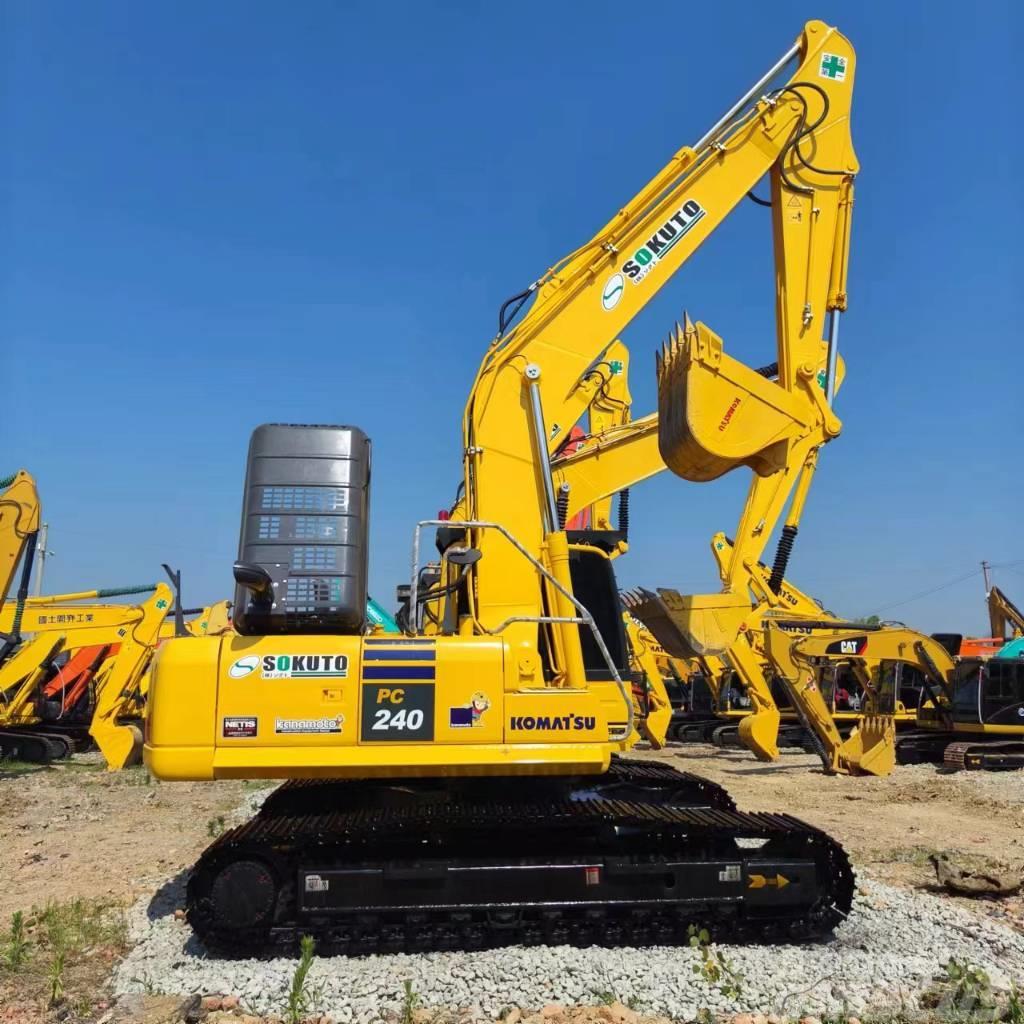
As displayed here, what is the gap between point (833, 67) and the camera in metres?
9.64

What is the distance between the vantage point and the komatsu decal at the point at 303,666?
5.38 meters

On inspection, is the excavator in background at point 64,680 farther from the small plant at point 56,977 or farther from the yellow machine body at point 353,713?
the yellow machine body at point 353,713

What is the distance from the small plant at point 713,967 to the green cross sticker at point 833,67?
8.36 m

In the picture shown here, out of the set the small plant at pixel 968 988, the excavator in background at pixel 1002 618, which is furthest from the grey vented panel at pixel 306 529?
the excavator in background at pixel 1002 618

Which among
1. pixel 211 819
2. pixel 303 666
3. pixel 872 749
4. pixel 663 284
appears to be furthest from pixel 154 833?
pixel 872 749

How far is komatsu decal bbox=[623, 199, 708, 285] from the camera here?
26.3ft

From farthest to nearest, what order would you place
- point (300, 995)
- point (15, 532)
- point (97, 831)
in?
point (15, 532) < point (97, 831) < point (300, 995)

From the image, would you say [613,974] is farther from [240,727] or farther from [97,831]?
[97,831]

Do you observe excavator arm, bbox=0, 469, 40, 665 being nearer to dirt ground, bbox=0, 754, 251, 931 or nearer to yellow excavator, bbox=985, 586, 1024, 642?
dirt ground, bbox=0, 754, 251, 931

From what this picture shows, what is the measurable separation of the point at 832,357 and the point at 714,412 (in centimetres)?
237

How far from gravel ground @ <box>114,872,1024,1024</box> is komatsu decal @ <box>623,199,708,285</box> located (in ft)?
17.4

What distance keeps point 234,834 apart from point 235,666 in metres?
1.13

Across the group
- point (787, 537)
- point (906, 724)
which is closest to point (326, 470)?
point (787, 537)

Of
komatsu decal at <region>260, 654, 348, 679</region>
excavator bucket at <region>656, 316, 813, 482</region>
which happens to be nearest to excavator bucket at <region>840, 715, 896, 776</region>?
excavator bucket at <region>656, 316, 813, 482</region>
